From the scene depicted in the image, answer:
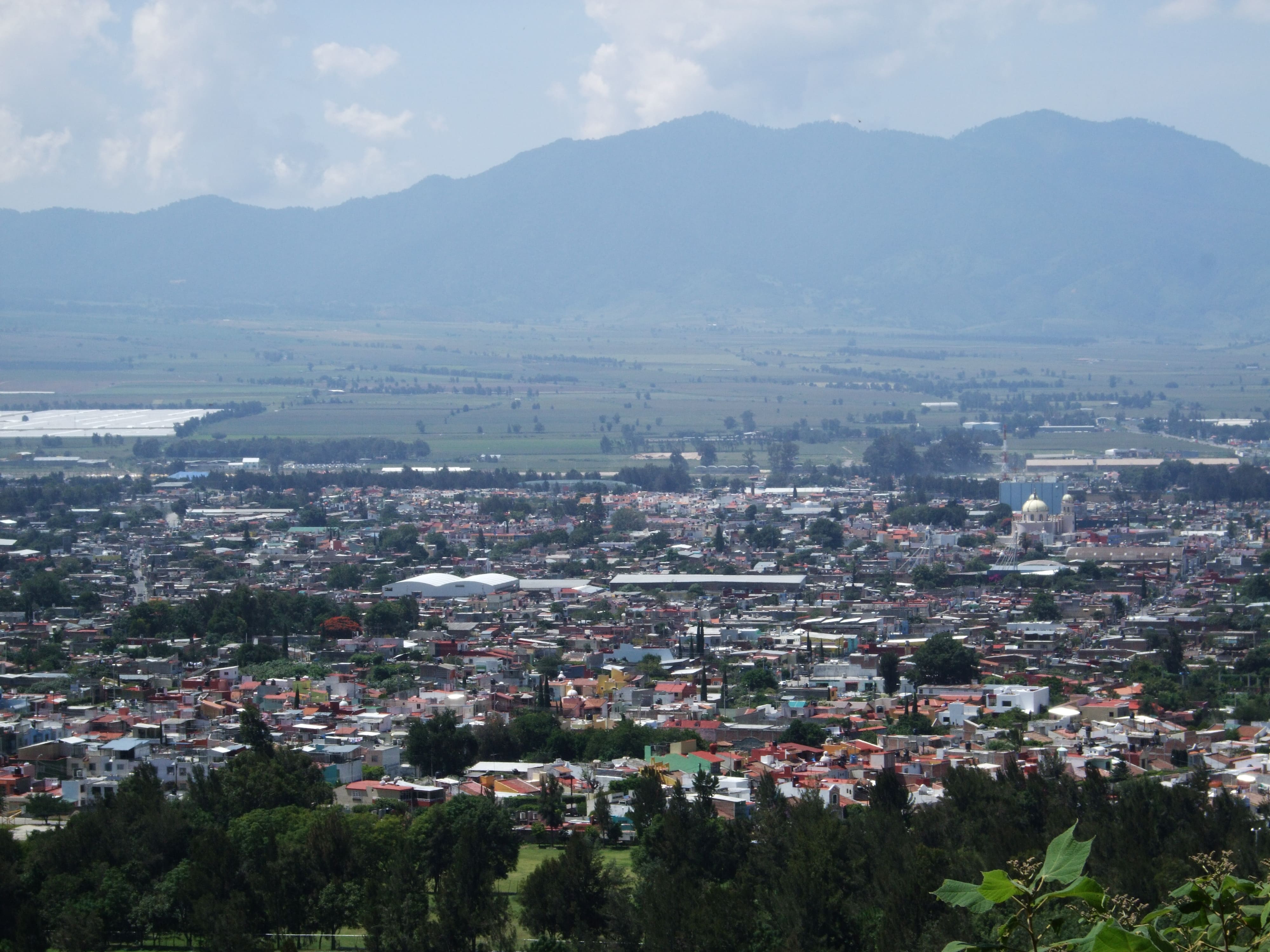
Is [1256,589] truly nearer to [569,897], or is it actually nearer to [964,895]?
[569,897]

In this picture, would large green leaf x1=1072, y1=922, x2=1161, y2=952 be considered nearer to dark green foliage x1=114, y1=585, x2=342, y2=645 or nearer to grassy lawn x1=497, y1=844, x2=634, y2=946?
grassy lawn x1=497, y1=844, x2=634, y2=946

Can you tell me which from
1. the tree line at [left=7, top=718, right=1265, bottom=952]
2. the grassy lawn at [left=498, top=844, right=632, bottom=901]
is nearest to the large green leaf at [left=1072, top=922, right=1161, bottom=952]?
the tree line at [left=7, top=718, right=1265, bottom=952]

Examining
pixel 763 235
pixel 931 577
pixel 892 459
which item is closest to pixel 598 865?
pixel 931 577

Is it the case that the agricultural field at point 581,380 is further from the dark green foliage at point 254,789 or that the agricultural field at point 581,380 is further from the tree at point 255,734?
the dark green foliage at point 254,789

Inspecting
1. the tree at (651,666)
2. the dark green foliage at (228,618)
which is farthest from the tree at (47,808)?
the dark green foliage at (228,618)

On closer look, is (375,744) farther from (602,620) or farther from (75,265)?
(75,265)

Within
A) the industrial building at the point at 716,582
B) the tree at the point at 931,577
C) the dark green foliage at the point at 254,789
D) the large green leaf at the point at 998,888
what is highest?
the large green leaf at the point at 998,888
